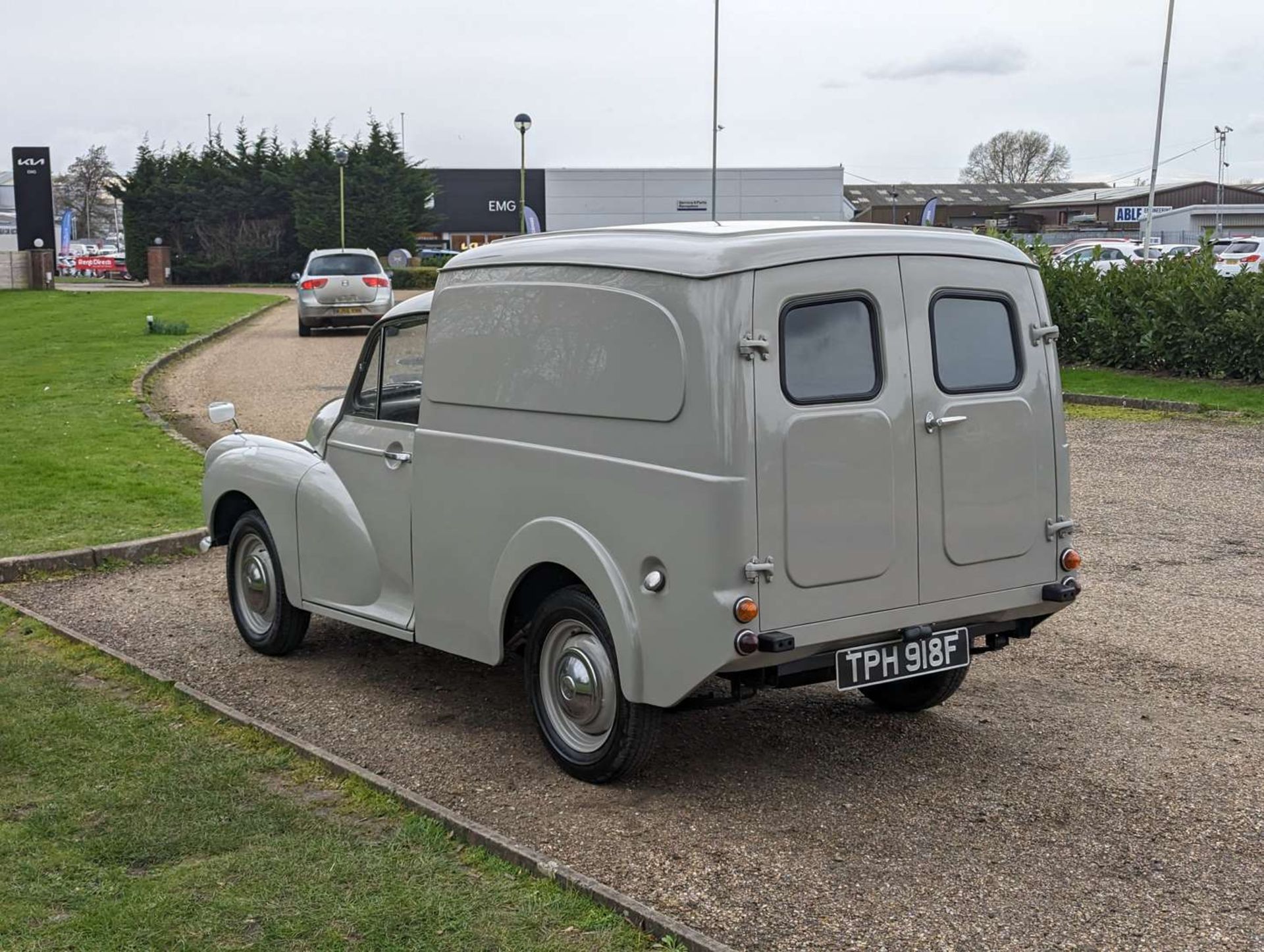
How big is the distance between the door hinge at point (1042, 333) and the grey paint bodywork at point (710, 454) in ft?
0.05

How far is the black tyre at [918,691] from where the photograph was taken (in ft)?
19.6

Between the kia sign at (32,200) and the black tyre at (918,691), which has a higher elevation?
the kia sign at (32,200)

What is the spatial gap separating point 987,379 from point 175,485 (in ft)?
27.0

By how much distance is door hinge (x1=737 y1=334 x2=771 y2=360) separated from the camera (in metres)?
4.67

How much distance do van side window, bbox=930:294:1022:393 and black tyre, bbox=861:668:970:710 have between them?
1322mm

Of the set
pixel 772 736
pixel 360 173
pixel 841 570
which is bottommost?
pixel 772 736

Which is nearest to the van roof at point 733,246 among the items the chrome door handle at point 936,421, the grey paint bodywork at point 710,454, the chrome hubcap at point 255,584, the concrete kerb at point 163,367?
the grey paint bodywork at point 710,454

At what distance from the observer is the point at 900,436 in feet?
16.4

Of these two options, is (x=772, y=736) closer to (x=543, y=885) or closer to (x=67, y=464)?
(x=543, y=885)

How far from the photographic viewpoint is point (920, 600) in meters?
5.09

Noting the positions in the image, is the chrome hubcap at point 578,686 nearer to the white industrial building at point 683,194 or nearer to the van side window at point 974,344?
the van side window at point 974,344

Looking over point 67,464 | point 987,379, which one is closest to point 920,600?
point 987,379

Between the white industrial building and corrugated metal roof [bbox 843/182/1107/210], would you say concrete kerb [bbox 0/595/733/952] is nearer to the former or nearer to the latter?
the white industrial building

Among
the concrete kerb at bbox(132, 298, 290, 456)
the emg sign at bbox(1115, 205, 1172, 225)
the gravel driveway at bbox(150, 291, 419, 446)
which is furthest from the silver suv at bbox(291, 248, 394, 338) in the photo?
the emg sign at bbox(1115, 205, 1172, 225)
